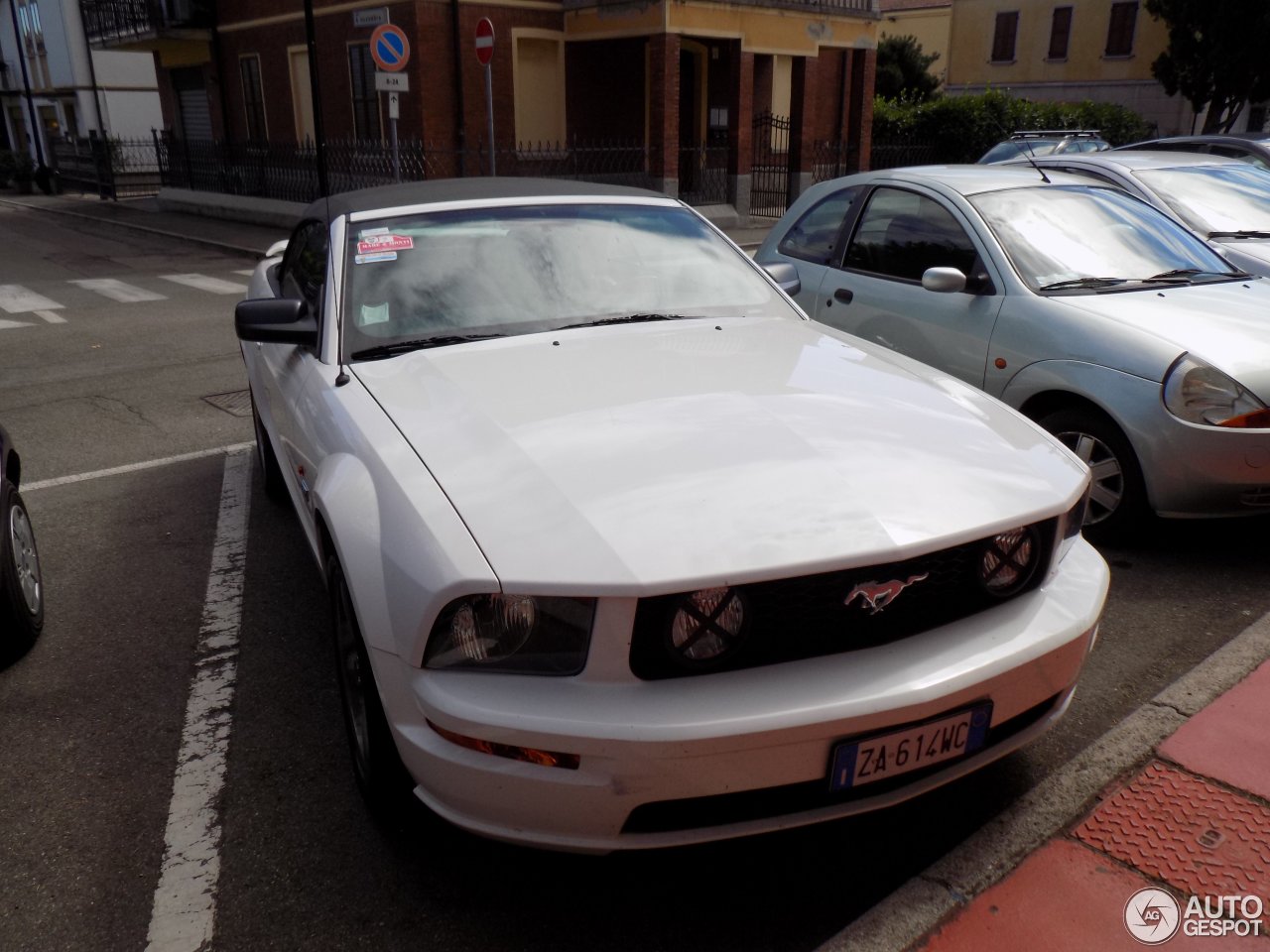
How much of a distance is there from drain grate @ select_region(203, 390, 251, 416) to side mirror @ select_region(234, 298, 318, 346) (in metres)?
3.91

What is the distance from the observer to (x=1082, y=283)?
15.7 ft

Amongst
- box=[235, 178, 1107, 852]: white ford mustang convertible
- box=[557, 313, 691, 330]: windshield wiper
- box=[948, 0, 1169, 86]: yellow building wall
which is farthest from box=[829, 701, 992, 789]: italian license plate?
box=[948, 0, 1169, 86]: yellow building wall

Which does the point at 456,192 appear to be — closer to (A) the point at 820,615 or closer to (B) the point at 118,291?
(A) the point at 820,615

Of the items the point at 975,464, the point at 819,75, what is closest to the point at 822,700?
the point at 975,464

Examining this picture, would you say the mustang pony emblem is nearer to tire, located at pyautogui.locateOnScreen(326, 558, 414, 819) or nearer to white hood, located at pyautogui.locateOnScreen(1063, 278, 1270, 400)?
tire, located at pyautogui.locateOnScreen(326, 558, 414, 819)

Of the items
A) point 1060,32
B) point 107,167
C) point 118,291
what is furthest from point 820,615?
point 1060,32

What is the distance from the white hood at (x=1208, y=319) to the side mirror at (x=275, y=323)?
3153 mm

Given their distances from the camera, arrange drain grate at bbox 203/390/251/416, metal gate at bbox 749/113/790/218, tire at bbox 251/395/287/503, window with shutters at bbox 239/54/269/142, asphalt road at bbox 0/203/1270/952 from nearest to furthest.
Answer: asphalt road at bbox 0/203/1270/952 < tire at bbox 251/395/287/503 < drain grate at bbox 203/390/251/416 < metal gate at bbox 749/113/790/218 < window with shutters at bbox 239/54/269/142

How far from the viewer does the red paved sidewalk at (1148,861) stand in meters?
2.28

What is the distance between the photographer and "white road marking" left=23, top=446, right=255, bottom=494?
5668mm

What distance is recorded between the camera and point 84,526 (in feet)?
16.4

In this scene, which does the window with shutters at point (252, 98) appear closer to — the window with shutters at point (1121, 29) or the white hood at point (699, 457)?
the white hood at point (699, 457)

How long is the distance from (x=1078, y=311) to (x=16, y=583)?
429 cm

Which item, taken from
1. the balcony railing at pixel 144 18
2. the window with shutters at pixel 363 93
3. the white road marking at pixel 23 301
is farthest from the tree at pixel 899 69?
the white road marking at pixel 23 301
